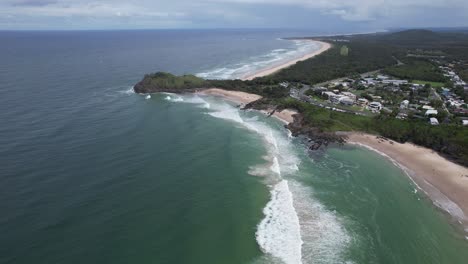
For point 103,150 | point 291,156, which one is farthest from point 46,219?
point 291,156

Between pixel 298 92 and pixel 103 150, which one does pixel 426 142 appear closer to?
pixel 298 92

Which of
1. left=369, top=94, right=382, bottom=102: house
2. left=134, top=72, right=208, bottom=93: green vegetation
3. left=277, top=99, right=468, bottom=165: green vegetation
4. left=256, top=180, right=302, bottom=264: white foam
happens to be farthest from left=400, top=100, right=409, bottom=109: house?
left=134, top=72, right=208, bottom=93: green vegetation

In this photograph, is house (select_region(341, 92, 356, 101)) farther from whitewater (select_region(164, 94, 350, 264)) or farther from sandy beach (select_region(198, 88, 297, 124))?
whitewater (select_region(164, 94, 350, 264))

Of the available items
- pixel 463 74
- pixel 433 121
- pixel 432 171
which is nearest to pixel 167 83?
pixel 433 121

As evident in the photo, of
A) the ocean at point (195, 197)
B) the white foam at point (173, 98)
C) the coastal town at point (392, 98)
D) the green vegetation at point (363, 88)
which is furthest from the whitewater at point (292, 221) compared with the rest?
the white foam at point (173, 98)

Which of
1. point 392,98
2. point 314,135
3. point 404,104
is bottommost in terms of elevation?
point 314,135

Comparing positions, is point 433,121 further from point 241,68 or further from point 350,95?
point 241,68

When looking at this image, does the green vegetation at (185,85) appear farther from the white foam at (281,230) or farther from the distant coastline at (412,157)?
the white foam at (281,230)
